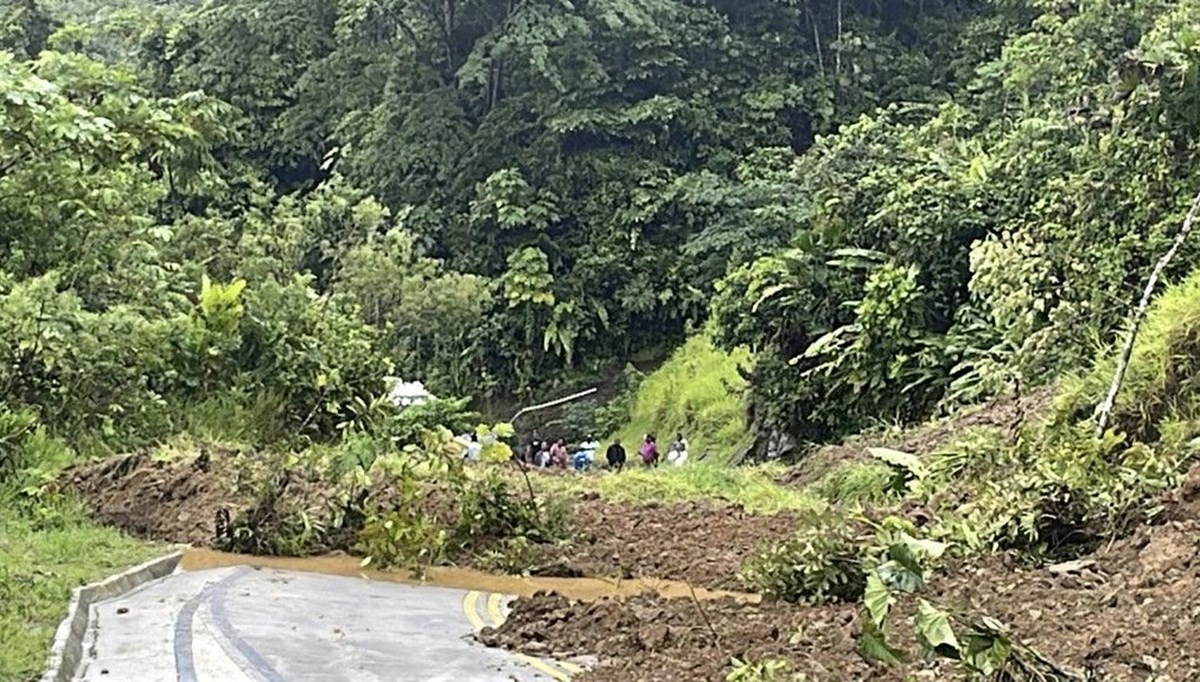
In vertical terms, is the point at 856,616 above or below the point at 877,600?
below

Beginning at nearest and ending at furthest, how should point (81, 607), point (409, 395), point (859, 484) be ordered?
point (81, 607) → point (859, 484) → point (409, 395)

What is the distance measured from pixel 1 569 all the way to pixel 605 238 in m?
25.8

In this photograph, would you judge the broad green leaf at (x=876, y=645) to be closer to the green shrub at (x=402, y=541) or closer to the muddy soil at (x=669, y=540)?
the muddy soil at (x=669, y=540)

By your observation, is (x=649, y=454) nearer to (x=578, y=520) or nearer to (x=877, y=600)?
(x=578, y=520)

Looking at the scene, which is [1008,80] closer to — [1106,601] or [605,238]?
[605,238]

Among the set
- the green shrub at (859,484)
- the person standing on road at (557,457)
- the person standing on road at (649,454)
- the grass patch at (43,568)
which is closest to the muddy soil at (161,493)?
the grass patch at (43,568)

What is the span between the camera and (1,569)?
9906mm

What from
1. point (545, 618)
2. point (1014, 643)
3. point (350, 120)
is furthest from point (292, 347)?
point (350, 120)

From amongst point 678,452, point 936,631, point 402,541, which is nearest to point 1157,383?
point 402,541

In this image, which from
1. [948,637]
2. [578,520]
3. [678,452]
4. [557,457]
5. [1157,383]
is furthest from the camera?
[557,457]

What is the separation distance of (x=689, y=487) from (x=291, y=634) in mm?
8787

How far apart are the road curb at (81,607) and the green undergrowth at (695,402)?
15.5 m

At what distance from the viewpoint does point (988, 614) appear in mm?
7777

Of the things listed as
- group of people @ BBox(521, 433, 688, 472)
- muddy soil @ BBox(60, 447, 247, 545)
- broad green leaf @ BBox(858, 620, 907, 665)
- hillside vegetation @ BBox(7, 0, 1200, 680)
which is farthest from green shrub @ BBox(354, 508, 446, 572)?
group of people @ BBox(521, 433, 688, 472)
